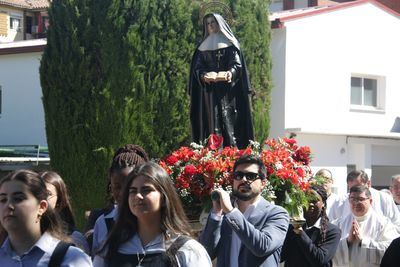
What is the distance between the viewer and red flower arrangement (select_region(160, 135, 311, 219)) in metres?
5.98

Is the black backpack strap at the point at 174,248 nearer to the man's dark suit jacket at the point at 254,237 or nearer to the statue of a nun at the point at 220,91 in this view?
the man's dark suit jacket at the point at 254,237

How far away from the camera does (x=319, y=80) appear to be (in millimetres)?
19203

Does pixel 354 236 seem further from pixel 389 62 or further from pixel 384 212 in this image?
pixel 389 62

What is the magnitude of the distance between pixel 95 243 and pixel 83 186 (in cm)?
1041

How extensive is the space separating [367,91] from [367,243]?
14.9 metres

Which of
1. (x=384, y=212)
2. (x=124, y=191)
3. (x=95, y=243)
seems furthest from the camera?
(x=384, y=212)

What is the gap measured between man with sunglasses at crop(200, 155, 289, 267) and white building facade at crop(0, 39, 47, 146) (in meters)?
17.1

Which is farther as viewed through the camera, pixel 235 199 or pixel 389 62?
pixel 389 62

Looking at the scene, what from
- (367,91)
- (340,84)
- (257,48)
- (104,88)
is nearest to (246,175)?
(104,88)

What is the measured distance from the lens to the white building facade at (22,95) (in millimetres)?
21781

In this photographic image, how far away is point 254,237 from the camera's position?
471 cm

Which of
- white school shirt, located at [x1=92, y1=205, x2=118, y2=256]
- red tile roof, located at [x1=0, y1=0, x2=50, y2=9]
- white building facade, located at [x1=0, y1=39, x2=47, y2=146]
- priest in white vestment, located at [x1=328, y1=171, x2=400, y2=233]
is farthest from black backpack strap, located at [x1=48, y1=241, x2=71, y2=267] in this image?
red tile roof, located at [x1=0, y1=0, x2=50, y2=9]

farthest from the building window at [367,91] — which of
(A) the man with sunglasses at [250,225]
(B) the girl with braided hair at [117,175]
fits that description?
(B) the girl with braided hair at [117,175]

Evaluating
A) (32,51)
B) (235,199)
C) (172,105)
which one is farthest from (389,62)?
(235,199)
